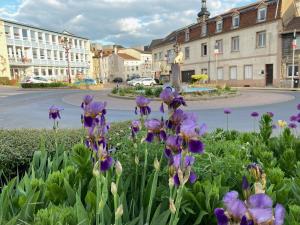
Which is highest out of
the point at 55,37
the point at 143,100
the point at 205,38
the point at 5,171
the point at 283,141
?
the point at 55,37

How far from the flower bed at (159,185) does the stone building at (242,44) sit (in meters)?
30.7

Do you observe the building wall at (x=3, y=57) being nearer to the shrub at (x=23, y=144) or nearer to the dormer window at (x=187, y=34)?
the dormer window at (x=187, y=34)

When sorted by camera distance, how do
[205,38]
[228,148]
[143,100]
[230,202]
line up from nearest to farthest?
[230,202] → [143,100] → [228,148] → [205,38]

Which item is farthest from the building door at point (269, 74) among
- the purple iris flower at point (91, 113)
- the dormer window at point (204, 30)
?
the purple iris flower at point (91, 113)

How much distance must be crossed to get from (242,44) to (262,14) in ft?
13.3

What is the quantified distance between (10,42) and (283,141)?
56526 mm

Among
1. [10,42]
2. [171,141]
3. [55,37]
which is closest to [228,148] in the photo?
[171,141]

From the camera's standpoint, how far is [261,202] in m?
0.85

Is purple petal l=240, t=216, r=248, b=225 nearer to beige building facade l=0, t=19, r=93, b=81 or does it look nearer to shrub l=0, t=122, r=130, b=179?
shrub l=0, t=122, r=130, b=179

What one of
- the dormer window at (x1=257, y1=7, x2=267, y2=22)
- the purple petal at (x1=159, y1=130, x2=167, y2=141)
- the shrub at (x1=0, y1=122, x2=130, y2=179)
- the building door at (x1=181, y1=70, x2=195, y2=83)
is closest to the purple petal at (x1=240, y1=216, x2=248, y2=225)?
the purple petal at (x1=159, y1=130, x2=167, y2=141)

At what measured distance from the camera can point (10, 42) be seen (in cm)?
5088

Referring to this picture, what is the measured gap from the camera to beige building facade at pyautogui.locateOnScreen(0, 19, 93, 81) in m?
50.5

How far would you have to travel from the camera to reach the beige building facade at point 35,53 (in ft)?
166

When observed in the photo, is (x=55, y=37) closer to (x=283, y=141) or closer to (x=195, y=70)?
(x=195, y=70)
